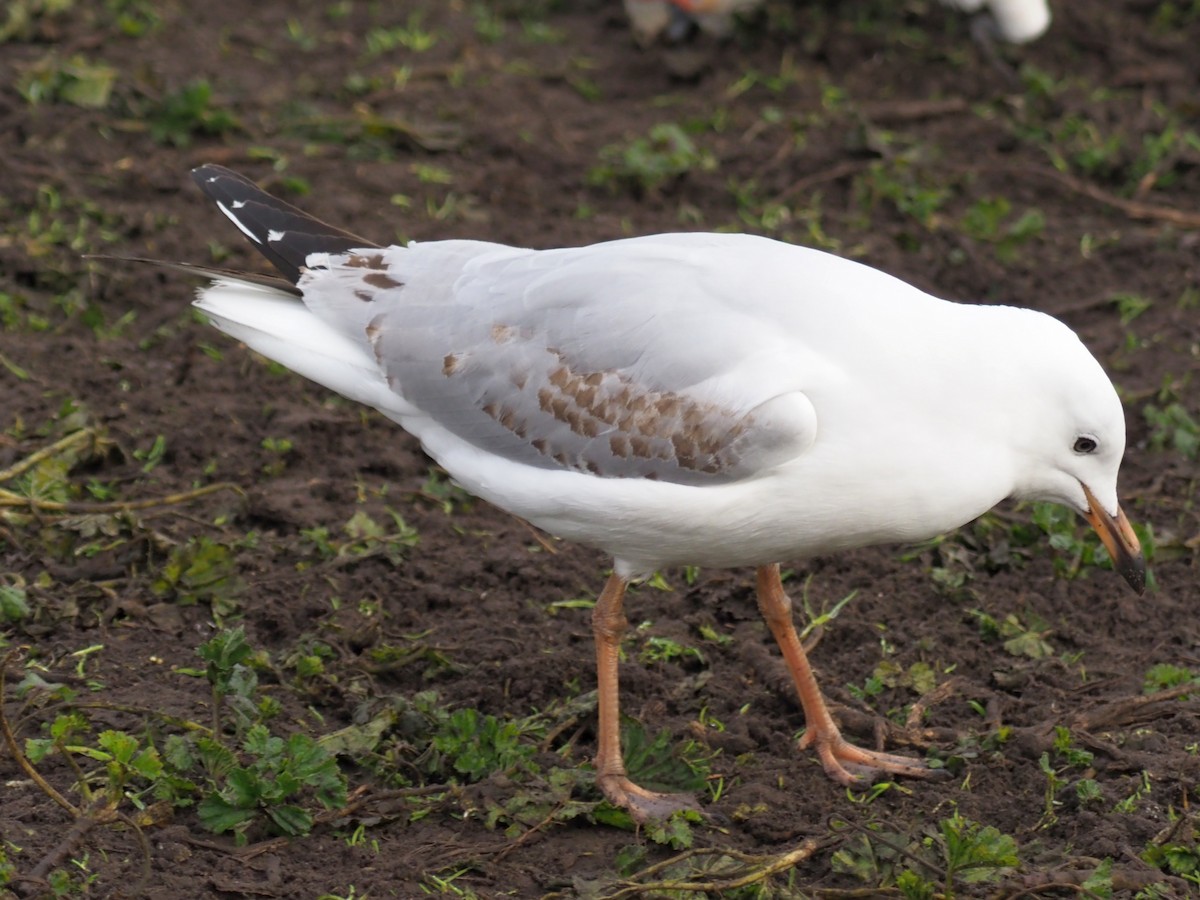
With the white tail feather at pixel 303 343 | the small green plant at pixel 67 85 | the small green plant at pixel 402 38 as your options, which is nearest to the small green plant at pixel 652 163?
the small green plant at pixel 402 38

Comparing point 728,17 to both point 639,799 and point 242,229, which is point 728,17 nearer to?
point 242,229

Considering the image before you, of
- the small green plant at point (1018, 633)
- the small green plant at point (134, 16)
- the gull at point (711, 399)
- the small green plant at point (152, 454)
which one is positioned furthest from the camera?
the small green plant at point (134, 16)

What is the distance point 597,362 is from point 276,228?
132 cm

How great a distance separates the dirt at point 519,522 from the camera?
4102mm

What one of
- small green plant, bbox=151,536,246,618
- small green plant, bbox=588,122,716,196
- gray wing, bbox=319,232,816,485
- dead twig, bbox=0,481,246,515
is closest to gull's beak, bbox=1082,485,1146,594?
gray wing, bbox=319,232,816,485

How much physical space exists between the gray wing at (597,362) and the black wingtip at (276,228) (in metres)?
0.27

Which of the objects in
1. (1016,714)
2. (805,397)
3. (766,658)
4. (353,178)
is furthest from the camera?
(353,178)

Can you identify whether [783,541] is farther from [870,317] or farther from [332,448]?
[332,448]

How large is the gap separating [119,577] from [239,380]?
1.28 meters

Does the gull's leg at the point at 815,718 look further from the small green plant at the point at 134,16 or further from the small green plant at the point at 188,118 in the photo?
the small green plant at the point at 134,16

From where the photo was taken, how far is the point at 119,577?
499 cm

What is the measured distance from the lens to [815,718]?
4570 mm

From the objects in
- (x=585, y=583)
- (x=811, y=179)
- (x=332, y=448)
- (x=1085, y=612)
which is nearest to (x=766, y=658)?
(x=585, y=583)

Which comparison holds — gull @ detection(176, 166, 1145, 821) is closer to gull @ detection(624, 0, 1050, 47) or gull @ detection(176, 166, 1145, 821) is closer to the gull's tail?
the gull's tail
